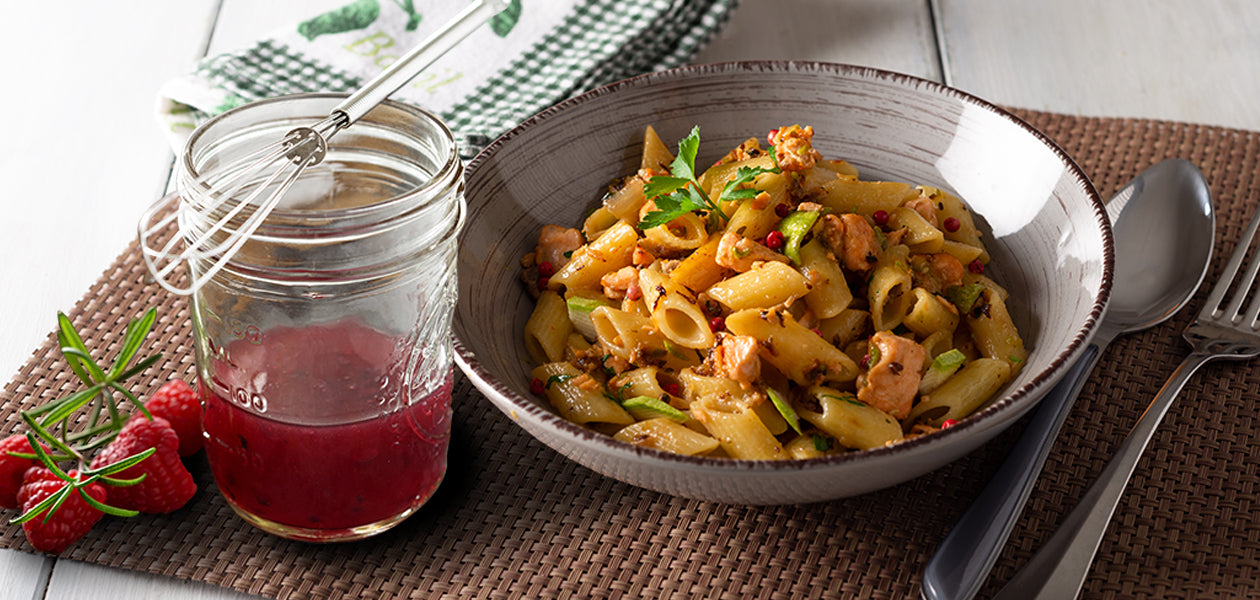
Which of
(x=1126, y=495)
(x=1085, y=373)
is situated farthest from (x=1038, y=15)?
(x=1126, y=495)

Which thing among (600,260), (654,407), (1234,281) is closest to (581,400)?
(654,407)

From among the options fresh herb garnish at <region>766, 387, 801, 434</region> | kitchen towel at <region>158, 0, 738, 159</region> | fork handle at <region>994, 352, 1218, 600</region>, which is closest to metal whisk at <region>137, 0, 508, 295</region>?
fresh herb garnish at <region>766, 387, 801, 434</region>

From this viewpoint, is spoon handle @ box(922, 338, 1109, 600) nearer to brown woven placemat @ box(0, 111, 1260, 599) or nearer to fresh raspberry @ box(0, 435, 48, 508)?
brown woven placemat @ box(0, 111, 1260, 599)

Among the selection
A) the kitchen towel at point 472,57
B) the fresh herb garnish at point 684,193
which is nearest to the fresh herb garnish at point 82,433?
the fresh herb garnish at point 684,193

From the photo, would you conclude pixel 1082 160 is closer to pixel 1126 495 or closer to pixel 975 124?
pixel 975 124

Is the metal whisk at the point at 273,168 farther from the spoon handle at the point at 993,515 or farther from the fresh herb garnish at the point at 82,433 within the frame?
the spoon handle at the point at 993,515

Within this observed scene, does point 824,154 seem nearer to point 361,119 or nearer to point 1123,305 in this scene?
point 1123,305

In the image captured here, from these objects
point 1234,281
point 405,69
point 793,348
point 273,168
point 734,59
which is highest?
point 405,69
